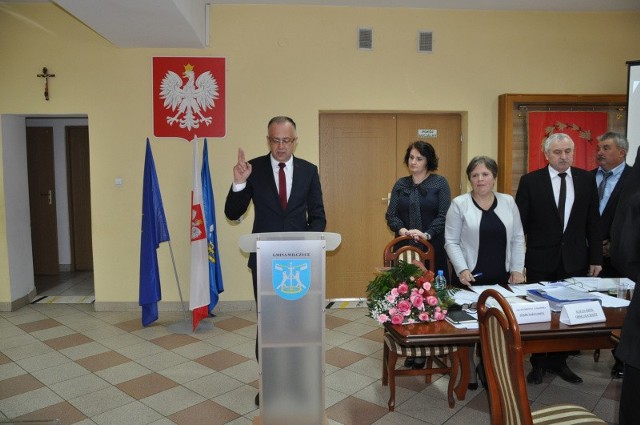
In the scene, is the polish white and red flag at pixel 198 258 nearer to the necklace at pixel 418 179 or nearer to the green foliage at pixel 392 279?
the necklace at pixel 418 179

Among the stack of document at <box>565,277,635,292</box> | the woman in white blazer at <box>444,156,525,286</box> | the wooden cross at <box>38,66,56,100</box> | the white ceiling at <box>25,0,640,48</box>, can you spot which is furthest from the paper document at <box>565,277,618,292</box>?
the wooden cross at <box>38,66,56,100</box>

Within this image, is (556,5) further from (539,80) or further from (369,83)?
(369,83)

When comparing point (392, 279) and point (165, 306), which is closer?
point (392, 279)

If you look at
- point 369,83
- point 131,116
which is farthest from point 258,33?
point 131,116

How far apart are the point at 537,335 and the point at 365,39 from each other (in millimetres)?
3758

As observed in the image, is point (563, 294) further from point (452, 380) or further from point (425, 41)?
point (425, 41)

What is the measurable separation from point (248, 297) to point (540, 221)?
3.02m

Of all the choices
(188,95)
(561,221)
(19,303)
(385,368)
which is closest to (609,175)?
(561,221)

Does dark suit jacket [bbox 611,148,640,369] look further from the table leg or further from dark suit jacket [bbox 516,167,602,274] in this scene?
dark suit jacket [bbox 516,167,602,274]

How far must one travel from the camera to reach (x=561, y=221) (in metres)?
3.26

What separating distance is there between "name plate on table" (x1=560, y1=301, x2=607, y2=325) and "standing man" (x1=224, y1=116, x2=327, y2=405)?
4.30ft

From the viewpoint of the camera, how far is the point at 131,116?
5004 mm

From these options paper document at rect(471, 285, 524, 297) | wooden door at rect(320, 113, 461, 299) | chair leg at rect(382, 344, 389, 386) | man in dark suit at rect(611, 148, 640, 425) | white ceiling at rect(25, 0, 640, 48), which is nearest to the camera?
man in dark suit at rect(611, 148, 640, 425)

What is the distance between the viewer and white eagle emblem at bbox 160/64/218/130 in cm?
497
